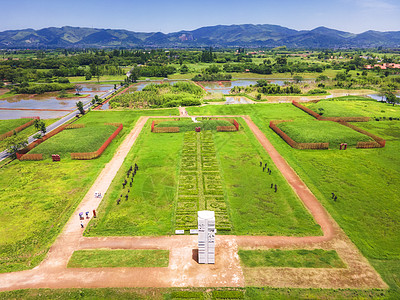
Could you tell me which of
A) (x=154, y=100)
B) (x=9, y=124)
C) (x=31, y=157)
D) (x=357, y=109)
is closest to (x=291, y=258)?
(x=31, y=157)

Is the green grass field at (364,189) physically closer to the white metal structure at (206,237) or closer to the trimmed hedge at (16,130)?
the white metal structure at (206,237)

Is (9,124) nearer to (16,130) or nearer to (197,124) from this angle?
(16,130)

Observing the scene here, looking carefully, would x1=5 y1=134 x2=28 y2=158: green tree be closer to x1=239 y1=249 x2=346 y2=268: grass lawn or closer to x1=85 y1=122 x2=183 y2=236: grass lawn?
x1=85 y1=122 x2=183 y2=236: grass lawn

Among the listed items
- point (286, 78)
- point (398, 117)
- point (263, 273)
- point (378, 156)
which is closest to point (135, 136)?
point (263, 273)

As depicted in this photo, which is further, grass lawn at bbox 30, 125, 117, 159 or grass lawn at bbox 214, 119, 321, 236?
grass lawn at bbox 30, 125, 117, 159

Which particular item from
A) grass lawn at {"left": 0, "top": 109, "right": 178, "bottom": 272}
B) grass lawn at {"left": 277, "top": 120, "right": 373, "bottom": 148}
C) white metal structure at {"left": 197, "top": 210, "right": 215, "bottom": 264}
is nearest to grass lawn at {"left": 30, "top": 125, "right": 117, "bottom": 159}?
grass lawn at {"left": 0, "top": 109, "right": 178, "bottom": 272}

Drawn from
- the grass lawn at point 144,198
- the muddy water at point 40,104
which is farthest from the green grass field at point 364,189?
the muddy water at point 40,104
